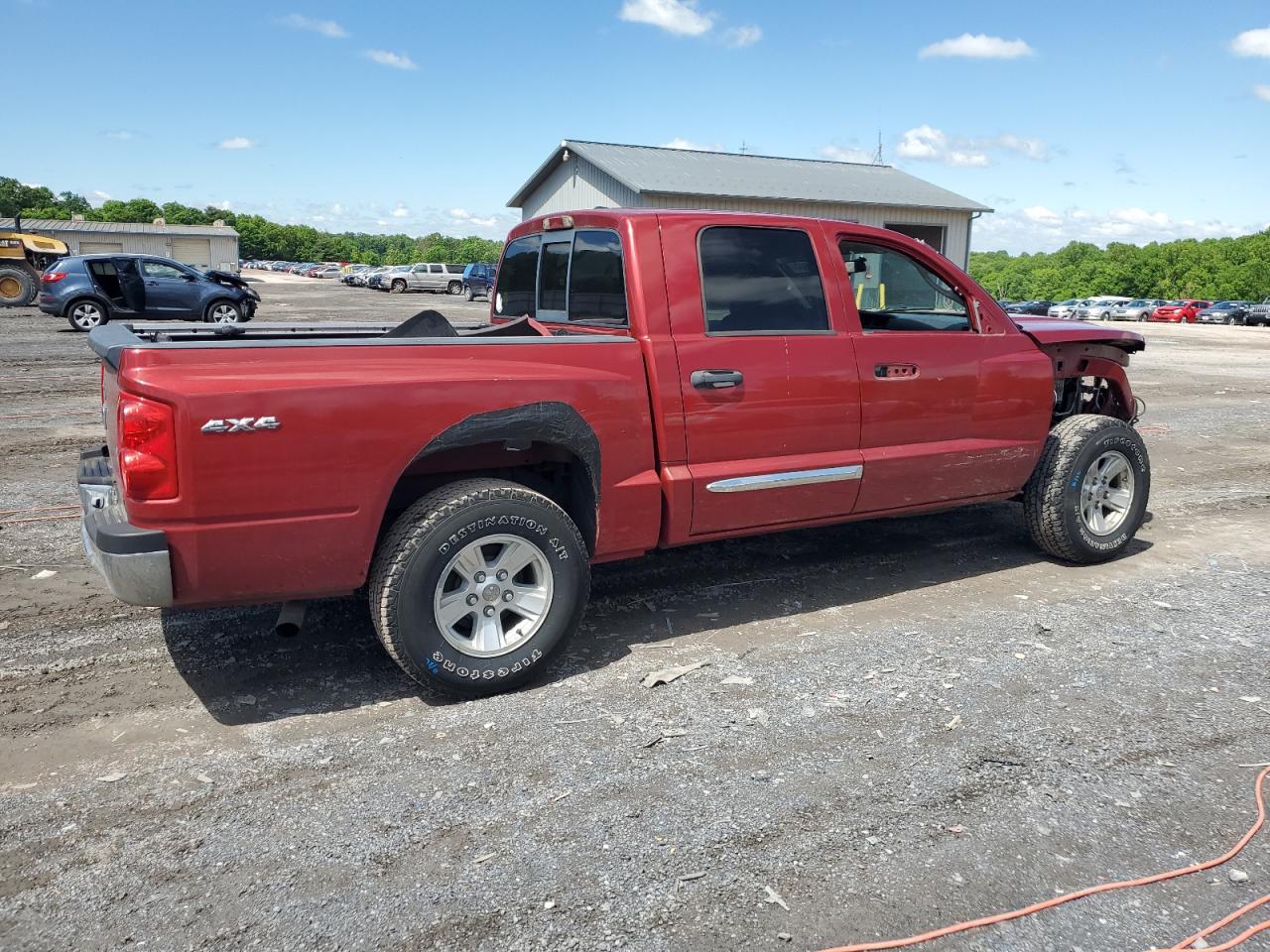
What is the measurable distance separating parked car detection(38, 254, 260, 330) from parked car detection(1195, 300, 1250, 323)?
177 ft

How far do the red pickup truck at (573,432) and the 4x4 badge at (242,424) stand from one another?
1 cm

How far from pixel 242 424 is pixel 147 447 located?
306mm

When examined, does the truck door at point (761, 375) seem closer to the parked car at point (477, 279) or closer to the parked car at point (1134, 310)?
the parked car at point (477, 279)

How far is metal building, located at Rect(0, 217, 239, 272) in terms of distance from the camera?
82438 millimetres

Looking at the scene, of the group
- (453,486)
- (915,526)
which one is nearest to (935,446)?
(915,526)

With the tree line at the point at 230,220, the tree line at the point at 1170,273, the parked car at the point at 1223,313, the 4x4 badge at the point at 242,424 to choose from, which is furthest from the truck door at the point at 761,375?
the tree line at the point at 230,220

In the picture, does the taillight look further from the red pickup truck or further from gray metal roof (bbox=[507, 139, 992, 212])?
gray metal roof (bbox=[507, 139, 992, 212])

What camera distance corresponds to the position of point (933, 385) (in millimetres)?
4930

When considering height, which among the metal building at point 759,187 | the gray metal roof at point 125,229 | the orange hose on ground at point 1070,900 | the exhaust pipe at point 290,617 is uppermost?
the gray metal roof at point 125,229

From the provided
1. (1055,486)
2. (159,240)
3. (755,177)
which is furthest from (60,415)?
(159,240)

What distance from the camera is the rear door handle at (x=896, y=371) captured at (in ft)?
15.6

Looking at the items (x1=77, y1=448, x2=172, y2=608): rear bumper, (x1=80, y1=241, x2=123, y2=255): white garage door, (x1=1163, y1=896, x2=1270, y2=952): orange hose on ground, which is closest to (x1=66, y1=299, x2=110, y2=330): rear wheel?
(x1=77, y1=448, x2=172, y2=608): rear bumper

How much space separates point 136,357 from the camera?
10.6 ft

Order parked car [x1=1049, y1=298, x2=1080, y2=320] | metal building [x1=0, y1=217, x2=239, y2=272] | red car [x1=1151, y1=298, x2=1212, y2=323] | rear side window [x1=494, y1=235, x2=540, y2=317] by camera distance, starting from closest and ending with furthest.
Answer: rear side window [x1=494, y1=235, x2=540, y2=317], red car [x1=1151, y1=298, x2=1212, y2=323], parked car [x1=1049, y1=298, x2=1080, y2=320], metal building [x1=0, y1=217, x2=239, y2=272]
